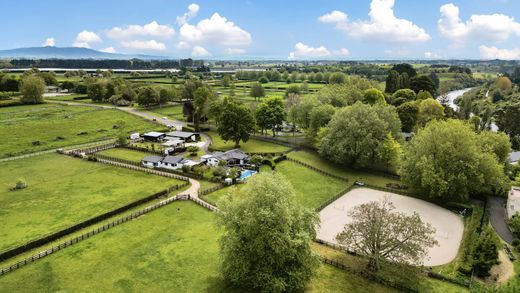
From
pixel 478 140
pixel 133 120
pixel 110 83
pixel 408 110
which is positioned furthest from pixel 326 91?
pixel 110 83

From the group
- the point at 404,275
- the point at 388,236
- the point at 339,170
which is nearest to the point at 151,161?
the point at 339,170

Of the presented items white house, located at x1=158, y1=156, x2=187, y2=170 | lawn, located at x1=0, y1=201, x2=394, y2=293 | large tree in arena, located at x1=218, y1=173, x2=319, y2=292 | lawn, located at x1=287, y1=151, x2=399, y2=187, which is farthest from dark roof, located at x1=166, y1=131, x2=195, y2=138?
large tree in arena, located at x1=218, y1=173, x2=319, y2=292

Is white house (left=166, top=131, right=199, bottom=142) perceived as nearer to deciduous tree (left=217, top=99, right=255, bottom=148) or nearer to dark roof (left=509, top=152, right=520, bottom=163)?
deciduous tree (left=217, top=99, right=255, bottom=148)

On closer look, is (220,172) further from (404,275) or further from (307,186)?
(404,275)

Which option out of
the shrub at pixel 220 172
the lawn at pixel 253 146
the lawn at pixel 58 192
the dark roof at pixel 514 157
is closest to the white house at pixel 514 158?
the dark roof at pixel 514 157

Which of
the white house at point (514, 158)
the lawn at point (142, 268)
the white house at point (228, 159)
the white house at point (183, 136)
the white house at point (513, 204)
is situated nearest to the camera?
the lawn at point (142, 268)

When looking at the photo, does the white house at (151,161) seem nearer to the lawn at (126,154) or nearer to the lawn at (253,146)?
the lawn at (126,154)
